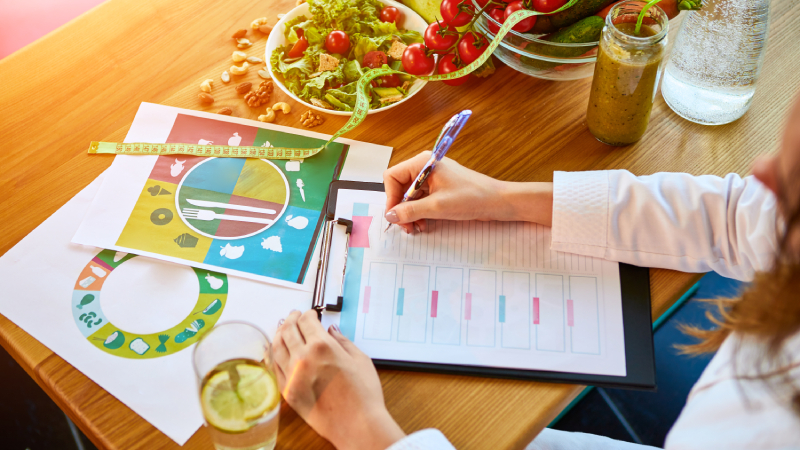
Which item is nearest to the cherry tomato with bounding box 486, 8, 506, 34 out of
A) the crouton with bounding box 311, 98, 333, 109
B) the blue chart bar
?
the crouton with bounding box 311, 98, 333, 109

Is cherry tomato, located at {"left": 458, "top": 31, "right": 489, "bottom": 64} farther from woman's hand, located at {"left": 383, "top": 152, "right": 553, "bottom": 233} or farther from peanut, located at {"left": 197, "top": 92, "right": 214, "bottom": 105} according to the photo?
peanut, located at {"left": 197, "top": 92, "right": 214, "bottom": 105}

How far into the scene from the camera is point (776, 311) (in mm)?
592

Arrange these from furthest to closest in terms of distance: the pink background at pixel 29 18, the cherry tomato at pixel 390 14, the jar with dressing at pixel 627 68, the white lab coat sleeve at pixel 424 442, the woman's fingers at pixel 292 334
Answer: the pink background at pixel 29 18 → the cherry tomato at pixel 390 14 → the jar with dressing at pixel 627 68 → the woman's fingers at pixel 292 334 → the white lab coat sleeve at pixel 424 442

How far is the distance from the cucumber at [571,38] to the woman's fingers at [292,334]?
2.20ft

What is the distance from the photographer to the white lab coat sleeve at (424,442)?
69 cm

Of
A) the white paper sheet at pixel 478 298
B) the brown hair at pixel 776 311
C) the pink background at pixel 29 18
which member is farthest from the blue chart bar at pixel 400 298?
the pink background at pixel 29 18

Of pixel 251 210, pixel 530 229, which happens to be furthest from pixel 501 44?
pixel 251 210

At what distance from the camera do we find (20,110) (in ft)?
3.72

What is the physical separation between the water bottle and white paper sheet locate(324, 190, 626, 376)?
0.41 metres

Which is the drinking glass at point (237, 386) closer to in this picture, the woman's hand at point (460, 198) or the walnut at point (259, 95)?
the woman's hand at point (460, 198)

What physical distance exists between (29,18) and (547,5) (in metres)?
1.72

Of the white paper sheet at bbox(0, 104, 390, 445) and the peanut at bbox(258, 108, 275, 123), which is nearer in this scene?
the white paper sheet at bbox(0, 104, 390, 445)

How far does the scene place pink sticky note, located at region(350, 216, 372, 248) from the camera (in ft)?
3.04

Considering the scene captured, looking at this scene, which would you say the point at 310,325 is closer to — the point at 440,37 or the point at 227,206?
the point at 227,206
